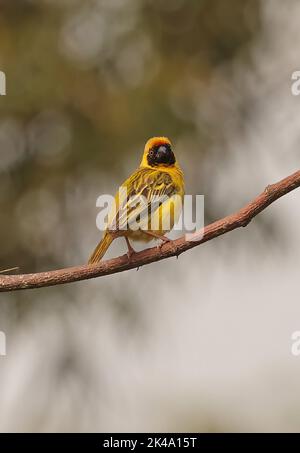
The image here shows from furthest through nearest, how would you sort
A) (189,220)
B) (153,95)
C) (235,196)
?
(153,95)
(235,196)
(189,220)

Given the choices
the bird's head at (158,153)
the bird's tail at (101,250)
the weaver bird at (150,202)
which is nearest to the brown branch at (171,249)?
the weaver bird at (150,202)

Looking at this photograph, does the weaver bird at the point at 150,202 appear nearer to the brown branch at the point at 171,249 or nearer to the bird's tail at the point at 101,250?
the bird's tail at the point at 101,250

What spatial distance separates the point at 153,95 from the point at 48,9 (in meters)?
1.04

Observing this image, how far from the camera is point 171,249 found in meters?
2.91

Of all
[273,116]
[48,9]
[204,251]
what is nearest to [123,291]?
[204,251]

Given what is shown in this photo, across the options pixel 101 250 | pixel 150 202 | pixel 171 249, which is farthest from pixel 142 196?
pixel 171 249

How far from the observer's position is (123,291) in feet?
23.0

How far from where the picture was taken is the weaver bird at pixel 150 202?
11.0 feet

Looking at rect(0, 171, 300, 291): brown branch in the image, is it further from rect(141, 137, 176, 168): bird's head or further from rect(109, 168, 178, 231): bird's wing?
rect(141, 137, 176, 168): bird's head

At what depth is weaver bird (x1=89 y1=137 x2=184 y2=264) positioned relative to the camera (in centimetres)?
334

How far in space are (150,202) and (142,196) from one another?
1.8 inches

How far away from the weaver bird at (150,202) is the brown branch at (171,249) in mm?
122

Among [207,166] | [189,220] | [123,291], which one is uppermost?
Result: [207,166]

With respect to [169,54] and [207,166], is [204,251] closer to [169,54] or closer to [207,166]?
[207,166]
